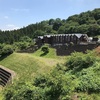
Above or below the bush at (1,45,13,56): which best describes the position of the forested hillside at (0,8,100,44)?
below

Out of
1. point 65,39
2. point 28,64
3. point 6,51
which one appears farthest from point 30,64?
point 65,39

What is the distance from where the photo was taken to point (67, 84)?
1169 cm

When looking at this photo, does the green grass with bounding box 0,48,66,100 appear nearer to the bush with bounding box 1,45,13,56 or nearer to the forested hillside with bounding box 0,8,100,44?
the bush with bounding box 1,45,13,56

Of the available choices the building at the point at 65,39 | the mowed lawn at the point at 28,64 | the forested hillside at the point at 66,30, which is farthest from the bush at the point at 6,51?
the forested hillside at the point at 66,30

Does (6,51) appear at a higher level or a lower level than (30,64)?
lower

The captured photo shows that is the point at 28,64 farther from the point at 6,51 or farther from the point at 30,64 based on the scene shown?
the point at 6,51

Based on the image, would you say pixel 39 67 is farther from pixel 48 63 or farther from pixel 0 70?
pixel 0 70

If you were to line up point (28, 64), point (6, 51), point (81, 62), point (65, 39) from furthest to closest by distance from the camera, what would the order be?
1. point (65, 39)
2. point (6, 51)
3. point (28, 64)
4. point (81, 62)

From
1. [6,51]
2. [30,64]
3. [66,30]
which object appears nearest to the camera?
[30,64]

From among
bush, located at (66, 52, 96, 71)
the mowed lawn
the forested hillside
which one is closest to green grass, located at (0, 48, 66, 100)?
the mowed lawn

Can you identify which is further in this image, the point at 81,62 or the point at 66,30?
the point at 66,30

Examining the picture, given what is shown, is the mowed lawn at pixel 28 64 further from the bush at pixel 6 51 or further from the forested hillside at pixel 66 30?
the forested hillside at pixel 66 30

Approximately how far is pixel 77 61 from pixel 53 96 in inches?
227

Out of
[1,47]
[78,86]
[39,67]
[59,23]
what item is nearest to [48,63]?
[39,67]
